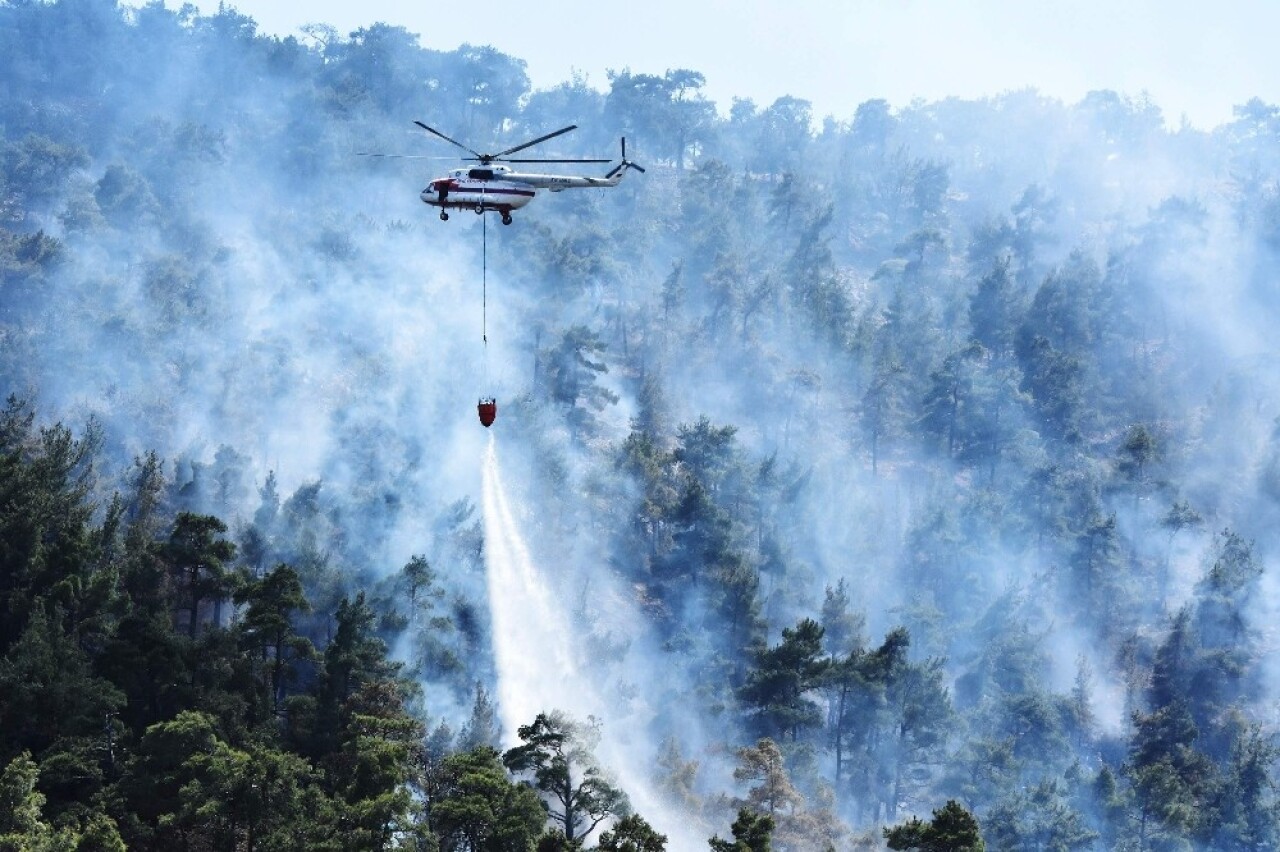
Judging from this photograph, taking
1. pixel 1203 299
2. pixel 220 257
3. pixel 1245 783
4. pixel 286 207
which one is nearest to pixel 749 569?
pixel 1245 783

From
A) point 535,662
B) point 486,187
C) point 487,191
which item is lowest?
point 487,191

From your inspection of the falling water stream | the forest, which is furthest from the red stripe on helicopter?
the falling water stream

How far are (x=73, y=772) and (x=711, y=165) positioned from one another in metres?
110

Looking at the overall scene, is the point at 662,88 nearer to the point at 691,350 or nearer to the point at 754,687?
the point at 691,350

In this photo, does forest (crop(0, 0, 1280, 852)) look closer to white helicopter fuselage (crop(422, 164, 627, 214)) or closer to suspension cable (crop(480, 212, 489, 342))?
suspension cable (crop(480, 212, 489, 342))

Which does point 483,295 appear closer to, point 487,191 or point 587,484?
point 587,484

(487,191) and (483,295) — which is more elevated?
(483,295)

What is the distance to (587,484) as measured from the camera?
97125 mm

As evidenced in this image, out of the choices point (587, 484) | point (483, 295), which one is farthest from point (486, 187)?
point (587, 484)

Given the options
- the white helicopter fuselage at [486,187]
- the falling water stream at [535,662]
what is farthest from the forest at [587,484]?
the white helicopter fuselage at [486,187]

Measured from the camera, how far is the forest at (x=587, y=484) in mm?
50219

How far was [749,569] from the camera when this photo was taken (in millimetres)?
84438

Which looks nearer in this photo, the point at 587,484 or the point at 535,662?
the point at 535,662

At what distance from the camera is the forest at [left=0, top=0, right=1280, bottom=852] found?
5022 centimetres
